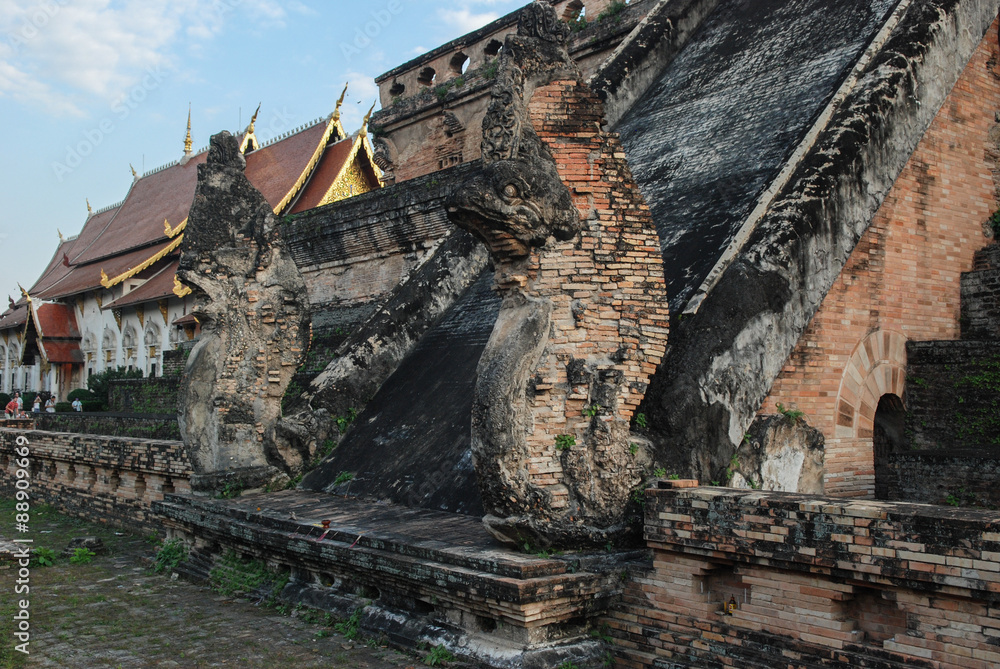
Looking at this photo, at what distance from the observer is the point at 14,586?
708cm

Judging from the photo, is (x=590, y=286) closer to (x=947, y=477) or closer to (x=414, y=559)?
(x=414, y=559)

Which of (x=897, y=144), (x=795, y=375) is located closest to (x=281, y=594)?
(x=795, y=375)

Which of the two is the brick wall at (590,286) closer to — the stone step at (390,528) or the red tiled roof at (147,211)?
the stone step at (390,528)

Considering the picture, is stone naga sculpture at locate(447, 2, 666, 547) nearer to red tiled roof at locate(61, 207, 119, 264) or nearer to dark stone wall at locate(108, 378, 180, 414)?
dark stone wall at locate(108, 378, 180, 414)

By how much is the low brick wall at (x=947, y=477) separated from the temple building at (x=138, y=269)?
17.7m

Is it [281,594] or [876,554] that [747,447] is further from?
[281,594]

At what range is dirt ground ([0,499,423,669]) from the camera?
16.7 ft

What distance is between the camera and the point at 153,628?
19.0 feet

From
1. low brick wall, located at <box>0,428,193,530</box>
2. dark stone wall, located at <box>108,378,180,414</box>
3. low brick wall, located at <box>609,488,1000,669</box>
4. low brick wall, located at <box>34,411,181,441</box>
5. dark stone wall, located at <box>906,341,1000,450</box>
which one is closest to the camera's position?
low brick wall, located at <box>609,488,1000,669</box>

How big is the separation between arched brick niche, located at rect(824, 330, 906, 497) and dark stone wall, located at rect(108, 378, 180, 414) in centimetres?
1166

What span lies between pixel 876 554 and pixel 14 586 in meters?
6.41

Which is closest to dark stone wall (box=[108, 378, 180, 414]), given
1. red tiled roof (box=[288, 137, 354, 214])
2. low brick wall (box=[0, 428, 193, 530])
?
low brick wall (box=[0, 428, 193, 530])

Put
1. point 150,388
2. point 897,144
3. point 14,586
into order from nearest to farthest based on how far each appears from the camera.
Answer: point 897,144, point 14,586, point 150,388

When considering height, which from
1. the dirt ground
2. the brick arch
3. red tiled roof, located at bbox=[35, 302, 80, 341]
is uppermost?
red tiled roof, located at bbox=[35, 302, 80, 341]
